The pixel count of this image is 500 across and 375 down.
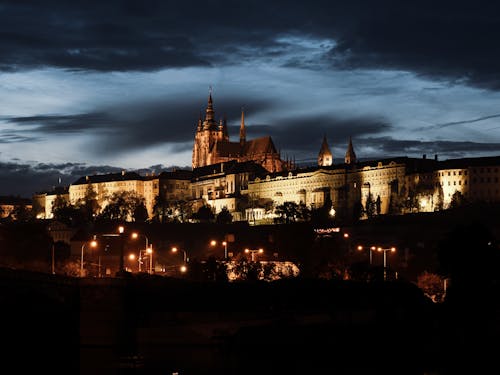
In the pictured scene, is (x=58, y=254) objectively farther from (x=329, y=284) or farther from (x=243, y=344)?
(x=243, y=344)

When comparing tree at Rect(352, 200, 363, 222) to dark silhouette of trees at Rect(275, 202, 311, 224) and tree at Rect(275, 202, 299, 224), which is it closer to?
dark silhouette of trees at Rect(275, 202, 311, 224)

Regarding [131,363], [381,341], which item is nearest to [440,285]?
[381,341]

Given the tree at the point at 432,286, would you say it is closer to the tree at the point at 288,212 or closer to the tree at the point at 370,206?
the tree at the point at 370,206

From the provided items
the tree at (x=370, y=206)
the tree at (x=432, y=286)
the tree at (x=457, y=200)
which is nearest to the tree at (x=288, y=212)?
the tree at (x=370, y=206)

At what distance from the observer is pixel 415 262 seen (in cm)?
9838

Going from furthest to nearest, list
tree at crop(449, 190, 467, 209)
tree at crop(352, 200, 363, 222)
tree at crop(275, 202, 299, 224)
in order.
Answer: tree at crop(275, 202, 299, 224)
tree at crop(352, 200, 363, 222)
tree at crop(449, 190, 467, 209)

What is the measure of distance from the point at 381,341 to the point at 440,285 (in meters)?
24.1

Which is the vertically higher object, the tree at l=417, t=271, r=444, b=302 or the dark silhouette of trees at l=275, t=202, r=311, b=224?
the dark silhouette of trees at l=275, t=202, r=311, b=224

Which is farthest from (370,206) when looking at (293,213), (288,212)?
(288,212)

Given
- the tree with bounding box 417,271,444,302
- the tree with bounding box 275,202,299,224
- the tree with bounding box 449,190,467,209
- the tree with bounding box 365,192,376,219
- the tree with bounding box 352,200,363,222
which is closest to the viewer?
the tree with bounding box 417,271,444,302

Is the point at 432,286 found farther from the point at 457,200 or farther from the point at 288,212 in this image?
the point at 288,212

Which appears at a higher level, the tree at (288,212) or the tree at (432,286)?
the tree at (288,212)

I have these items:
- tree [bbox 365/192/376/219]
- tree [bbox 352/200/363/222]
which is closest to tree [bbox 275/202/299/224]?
tree [bbox 352/200/363/222]

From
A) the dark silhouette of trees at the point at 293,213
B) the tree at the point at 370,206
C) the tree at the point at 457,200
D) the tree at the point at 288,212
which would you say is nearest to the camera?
the tree at the point at 457,200
